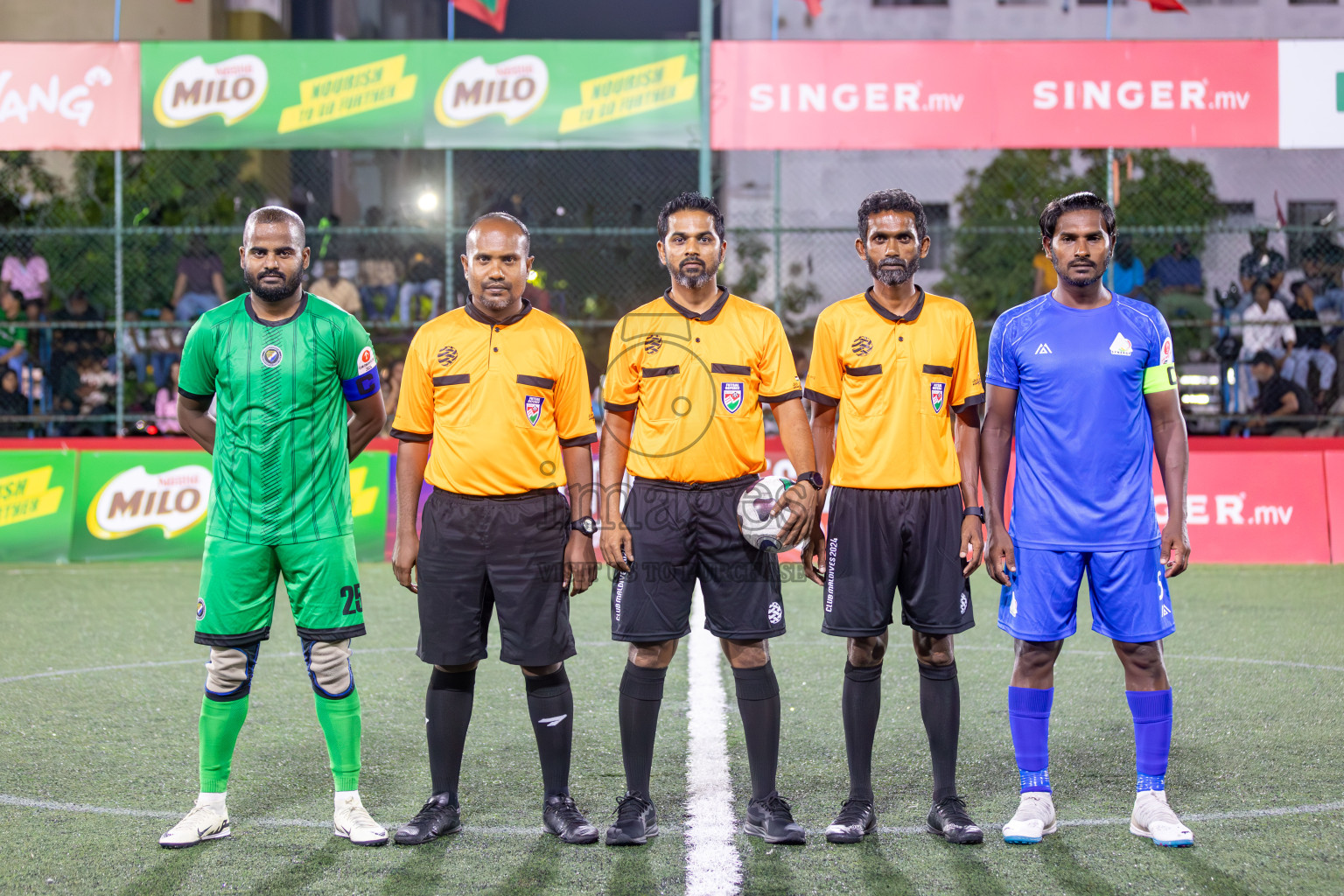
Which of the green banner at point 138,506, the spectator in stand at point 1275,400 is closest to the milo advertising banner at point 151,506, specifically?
the green banner at point 138,506

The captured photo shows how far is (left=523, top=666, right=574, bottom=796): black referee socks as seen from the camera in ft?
14.6

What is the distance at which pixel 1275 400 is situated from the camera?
13664mm

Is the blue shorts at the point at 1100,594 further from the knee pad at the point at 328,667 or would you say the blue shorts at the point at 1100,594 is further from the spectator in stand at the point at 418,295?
the spectator in stand at the point at 418,295

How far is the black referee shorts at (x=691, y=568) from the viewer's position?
14.3ft

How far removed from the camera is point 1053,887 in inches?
152

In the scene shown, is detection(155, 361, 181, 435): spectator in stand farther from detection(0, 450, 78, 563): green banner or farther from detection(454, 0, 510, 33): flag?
detection(454, 0, 510, 33): flag

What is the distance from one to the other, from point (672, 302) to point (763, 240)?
1694 cm

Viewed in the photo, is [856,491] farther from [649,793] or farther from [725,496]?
[649,793]

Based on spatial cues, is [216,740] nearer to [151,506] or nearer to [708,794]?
[708,794]

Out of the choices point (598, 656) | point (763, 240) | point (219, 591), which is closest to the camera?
point (219, 591)

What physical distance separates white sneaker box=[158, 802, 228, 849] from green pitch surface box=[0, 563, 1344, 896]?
0.06 m

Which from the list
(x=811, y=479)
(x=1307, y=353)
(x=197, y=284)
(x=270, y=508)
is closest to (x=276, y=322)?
(x=270, y=508)

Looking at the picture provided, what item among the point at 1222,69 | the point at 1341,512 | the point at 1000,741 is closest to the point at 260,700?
the point at 1000,741

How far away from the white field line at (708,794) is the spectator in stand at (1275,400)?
868cm
